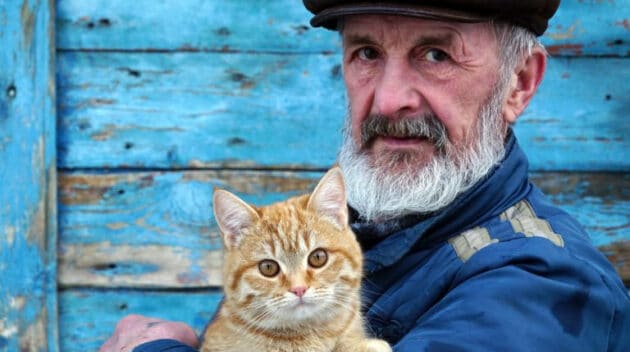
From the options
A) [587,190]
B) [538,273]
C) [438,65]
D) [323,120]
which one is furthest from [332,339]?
[587,190]

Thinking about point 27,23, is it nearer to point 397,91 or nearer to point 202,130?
point 202,130

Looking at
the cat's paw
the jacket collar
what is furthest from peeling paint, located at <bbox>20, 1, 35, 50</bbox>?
the cat's paw

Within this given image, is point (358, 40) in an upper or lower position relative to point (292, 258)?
upper

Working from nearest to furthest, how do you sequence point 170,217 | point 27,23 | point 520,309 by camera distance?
point 520,309, point 27,23, point 170,217

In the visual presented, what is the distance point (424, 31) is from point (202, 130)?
1484mm

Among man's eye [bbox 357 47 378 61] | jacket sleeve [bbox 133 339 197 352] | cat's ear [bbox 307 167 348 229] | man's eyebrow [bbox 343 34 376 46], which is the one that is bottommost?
jacket sleeve [bbox 133 339 197 352]

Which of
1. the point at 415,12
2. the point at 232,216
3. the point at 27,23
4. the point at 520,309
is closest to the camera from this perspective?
the point at 520,309

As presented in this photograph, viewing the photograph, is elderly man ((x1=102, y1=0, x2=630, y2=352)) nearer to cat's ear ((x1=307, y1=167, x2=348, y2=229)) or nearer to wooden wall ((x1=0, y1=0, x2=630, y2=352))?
cat's ear ((x1=307, y1=167, x2=348, y2=229))

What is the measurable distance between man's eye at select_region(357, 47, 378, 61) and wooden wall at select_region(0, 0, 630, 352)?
0.99 metres

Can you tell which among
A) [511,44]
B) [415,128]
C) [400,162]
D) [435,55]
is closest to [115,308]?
[400,162]

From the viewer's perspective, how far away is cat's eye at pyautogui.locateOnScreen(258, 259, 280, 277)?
228 centimetres

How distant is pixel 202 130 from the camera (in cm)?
351

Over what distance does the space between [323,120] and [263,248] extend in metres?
1.29

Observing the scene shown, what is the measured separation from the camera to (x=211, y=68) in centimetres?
349
